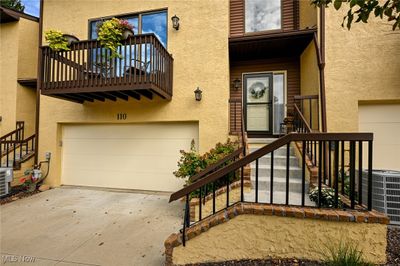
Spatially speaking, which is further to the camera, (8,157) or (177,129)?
(8,157)

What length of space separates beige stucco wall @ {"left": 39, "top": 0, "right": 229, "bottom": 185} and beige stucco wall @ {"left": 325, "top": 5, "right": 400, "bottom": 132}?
7.92 ft

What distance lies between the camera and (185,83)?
18.8ft

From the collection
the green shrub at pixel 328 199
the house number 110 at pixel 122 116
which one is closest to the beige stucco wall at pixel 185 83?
the house number 110 at pixel 122 116

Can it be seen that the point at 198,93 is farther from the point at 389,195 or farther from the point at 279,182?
the point at 389,195

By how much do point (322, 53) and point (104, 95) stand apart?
538cm

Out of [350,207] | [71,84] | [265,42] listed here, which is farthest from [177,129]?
[350,207]

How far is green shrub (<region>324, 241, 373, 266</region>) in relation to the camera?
1.98 meters

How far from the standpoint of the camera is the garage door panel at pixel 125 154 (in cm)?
603

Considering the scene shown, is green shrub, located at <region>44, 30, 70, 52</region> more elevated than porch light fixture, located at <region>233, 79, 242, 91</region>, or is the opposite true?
green shrub, located at <region>44, 30, 70, 52</region>

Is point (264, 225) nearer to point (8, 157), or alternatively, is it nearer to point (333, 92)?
point (333, 92)

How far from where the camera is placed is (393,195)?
350cm

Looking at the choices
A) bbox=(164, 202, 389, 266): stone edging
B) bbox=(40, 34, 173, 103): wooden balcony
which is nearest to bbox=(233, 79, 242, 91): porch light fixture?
bbox=(40, 34, 173, 103): wooden balcony

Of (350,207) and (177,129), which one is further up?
(177,129)

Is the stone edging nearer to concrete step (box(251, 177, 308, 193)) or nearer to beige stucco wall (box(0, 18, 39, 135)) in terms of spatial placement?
concrete step (box(251, 177, 308, 193))
